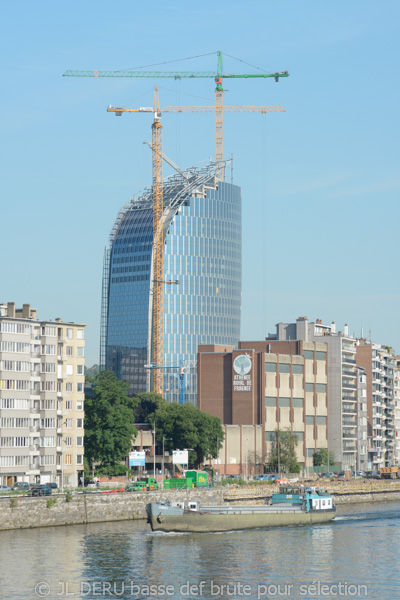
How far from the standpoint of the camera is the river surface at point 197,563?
105m

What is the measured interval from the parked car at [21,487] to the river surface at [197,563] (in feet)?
51.6

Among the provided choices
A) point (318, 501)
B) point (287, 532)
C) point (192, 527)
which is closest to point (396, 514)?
point (318, 501)

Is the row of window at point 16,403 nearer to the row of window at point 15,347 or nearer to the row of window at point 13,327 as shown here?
the row of window at point 15,347

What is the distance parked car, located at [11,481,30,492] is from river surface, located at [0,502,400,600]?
15731 millimetres

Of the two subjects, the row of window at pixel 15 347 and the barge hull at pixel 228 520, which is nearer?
the barge hull at pixel 228 520

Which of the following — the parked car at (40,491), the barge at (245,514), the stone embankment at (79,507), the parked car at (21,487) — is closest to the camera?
the stone embankment at (79,507)

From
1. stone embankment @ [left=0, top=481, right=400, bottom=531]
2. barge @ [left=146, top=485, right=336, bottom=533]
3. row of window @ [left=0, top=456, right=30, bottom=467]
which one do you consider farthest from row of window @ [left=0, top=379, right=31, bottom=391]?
barge @ [left=146, top=485, right=336, bottom=533]

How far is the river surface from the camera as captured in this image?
344 feet

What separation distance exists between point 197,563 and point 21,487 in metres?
62.3

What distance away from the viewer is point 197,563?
123 m

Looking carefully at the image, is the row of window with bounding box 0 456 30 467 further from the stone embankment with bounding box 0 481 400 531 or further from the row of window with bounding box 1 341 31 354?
the stone embankment with bounding box 0 481 400 531

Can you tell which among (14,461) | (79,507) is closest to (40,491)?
(79,507)

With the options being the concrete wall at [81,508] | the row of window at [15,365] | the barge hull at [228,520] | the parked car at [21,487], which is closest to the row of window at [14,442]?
the parked car at [21,487]

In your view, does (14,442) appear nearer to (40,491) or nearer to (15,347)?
(15,347)
